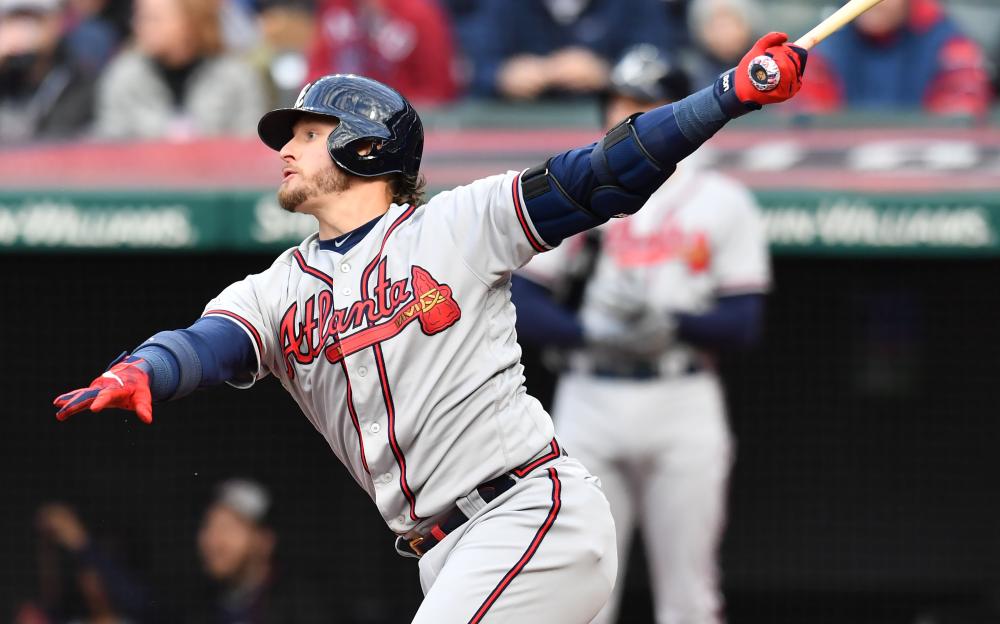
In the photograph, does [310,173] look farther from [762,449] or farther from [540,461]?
[762,449]

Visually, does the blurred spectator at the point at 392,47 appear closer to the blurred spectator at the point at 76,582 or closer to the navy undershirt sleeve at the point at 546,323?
the navy undershirt sleeve at the point at 546,323

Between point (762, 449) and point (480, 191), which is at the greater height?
point (480, 191)

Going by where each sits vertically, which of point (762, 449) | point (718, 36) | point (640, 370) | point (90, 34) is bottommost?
point (762, 449)

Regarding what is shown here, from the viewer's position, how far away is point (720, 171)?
5.55m

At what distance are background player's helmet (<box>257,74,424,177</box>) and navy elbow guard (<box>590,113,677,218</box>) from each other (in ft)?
1.54

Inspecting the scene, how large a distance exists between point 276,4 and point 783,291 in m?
2.29

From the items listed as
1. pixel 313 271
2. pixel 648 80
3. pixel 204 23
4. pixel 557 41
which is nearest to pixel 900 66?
pixel 557 41

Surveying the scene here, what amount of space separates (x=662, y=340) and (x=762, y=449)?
65.4 inches

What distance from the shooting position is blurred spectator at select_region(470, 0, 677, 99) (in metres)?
5.84

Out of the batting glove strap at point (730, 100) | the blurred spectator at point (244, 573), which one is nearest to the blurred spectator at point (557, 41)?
the blurred spectator at point (244, 573)

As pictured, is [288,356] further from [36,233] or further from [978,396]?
[978,396]

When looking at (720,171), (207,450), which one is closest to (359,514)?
(207,450)

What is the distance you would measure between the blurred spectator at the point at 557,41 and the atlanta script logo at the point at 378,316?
295cm

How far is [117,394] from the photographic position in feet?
8.78
